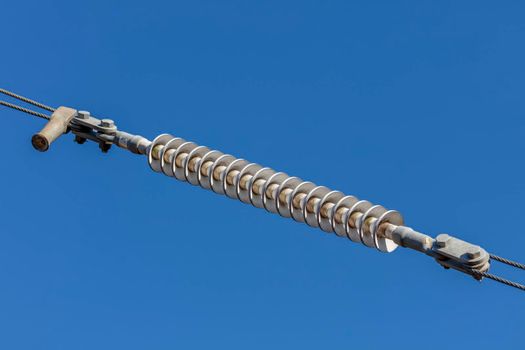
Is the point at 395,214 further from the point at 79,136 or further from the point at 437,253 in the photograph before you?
the point at 79,136

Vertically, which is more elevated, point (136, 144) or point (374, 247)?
point (136, 144)

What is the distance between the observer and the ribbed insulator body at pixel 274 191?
30.9 meters

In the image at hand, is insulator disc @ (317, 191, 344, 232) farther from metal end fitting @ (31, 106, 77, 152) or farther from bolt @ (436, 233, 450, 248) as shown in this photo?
metal end fitting @ (31, 106, 77, 152)

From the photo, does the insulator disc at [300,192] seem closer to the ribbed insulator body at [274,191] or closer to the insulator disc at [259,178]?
the ribbed insulator body at [274,191]

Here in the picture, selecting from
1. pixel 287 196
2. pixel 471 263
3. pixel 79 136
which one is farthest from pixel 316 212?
pixel 79 136

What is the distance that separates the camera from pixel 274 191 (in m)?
32.2

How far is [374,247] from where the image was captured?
3088 cm

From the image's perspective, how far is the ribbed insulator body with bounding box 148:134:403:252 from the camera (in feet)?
101

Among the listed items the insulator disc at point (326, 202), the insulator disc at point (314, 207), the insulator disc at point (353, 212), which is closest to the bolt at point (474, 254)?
the insulator disc at point (353, 212)

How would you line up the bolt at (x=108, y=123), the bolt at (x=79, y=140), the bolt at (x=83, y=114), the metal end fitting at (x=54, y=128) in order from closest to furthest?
the bolt at (x=108, y=123) → the metal end fitting at (x=54, y=128) → the bolt at (x=83, y=114) → the bolt at (x=79, y=140)

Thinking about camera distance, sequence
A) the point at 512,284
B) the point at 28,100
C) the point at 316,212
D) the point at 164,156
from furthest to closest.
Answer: the point at 28,100, the point at 164,156, the point at 316,212, the point at 512,284

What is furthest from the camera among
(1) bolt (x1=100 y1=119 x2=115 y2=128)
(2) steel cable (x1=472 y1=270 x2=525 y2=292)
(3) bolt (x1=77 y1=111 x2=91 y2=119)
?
(3) bolt (x1=77 y1=111 x2=91 y2=119)

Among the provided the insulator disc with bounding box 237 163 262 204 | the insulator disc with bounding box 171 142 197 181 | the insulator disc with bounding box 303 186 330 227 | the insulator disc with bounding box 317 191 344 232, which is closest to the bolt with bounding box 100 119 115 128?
the insulator disc with bounding box 171 142 197 181

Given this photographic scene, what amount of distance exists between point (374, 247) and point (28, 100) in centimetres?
926
